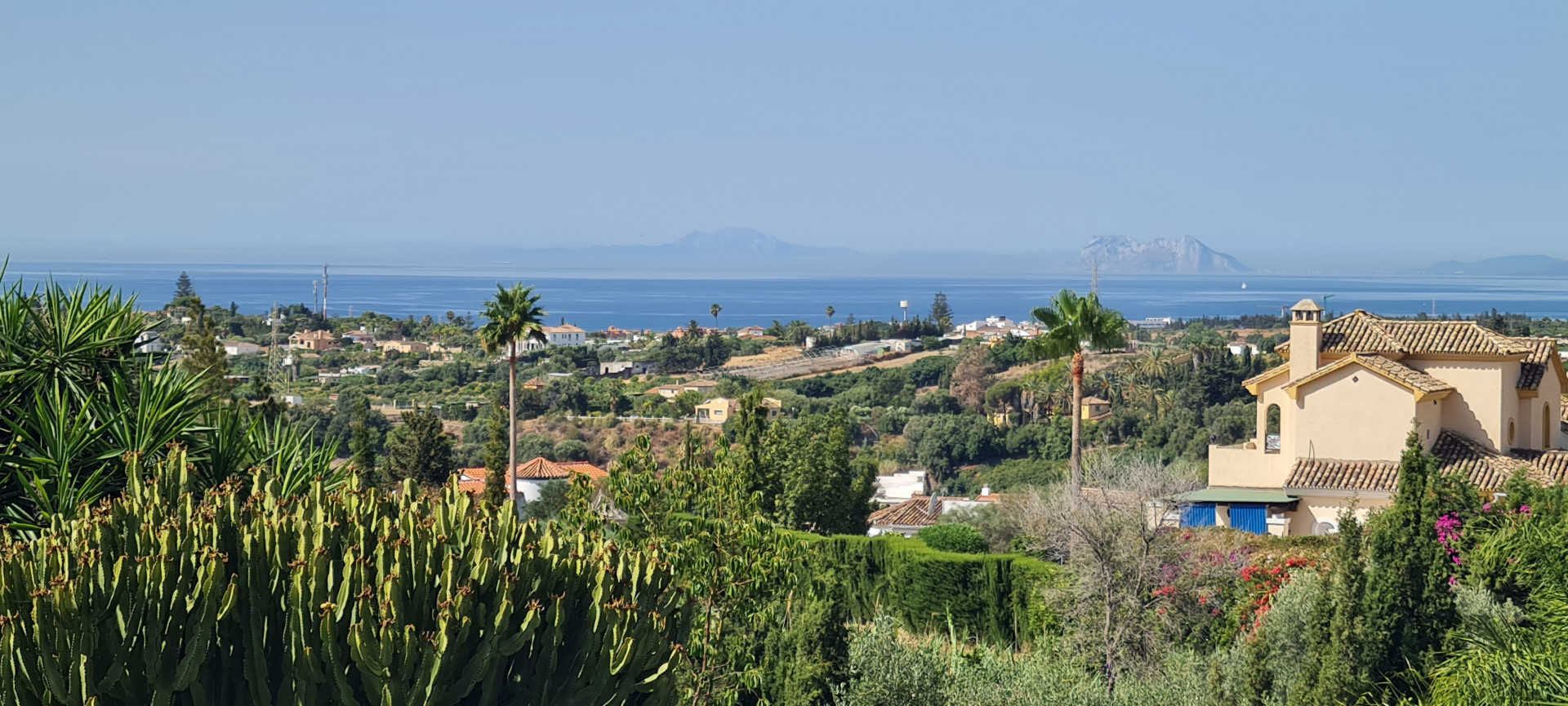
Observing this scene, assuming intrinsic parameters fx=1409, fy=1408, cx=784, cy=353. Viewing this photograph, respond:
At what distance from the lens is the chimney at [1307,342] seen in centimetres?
2206

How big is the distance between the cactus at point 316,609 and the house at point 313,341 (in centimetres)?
10317

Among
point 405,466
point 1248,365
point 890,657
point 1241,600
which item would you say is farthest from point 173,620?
point 1248,365

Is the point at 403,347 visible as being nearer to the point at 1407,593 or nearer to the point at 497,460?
the point at 497,460

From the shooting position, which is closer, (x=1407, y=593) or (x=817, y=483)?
(x=1407, y=593)

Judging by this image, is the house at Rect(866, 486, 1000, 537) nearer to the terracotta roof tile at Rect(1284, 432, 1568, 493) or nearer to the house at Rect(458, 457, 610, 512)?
the house at Rect(458, 457, 610, 512)

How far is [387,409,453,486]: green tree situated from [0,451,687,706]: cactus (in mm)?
28615

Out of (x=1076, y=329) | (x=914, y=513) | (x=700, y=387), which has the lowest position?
(x=700, y=387)

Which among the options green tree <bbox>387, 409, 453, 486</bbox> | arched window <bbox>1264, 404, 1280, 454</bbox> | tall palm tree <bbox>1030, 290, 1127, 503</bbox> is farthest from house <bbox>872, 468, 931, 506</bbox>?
tall palm tree <bbox>1030, 290, 1127, 503</bbox>

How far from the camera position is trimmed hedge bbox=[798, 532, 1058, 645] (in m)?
18.9

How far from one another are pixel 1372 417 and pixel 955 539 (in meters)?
6.47

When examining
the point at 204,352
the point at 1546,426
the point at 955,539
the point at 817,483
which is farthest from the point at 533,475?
the point at 1546,426

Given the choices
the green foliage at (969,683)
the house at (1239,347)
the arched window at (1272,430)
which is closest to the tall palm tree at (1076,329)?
the arched window at (1272,430)

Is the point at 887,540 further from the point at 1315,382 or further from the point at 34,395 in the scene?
the point at 34,395

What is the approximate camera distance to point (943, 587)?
20000 mm
